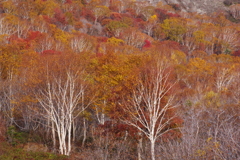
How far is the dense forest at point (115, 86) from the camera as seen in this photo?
14.1 m

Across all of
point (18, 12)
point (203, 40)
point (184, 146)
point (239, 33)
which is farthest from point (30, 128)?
point (239, 33)

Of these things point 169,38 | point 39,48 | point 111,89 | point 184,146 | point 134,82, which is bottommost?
point 169,38

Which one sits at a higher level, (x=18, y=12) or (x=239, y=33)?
(x=18, y=12)

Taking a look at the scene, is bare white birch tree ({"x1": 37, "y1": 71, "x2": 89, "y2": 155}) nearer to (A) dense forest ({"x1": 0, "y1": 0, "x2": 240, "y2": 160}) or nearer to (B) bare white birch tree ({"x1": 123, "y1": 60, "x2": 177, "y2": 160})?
(A) dense forest ({"x1": 0, "y1": 0, "x2": 240, "y2": 160})

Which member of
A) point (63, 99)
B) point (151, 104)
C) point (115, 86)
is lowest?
point (115, 86)

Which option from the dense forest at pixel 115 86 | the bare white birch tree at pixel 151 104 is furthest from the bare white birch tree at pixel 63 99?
the bare white birch tree at pixel 151 104

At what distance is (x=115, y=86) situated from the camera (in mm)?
21234

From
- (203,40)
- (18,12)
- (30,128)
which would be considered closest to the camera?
(30,128)

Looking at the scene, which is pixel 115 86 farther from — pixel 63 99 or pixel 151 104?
pixel 151 104

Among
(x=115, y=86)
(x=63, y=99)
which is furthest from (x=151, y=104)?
(x=63, y=99)

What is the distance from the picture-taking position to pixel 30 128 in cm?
2447

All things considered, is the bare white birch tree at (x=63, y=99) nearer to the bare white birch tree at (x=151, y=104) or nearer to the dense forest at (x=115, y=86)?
the dense forest at (x=115, y=86)

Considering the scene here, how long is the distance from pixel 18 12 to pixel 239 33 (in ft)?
240

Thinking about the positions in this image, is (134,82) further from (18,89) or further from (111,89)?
(18,89)
